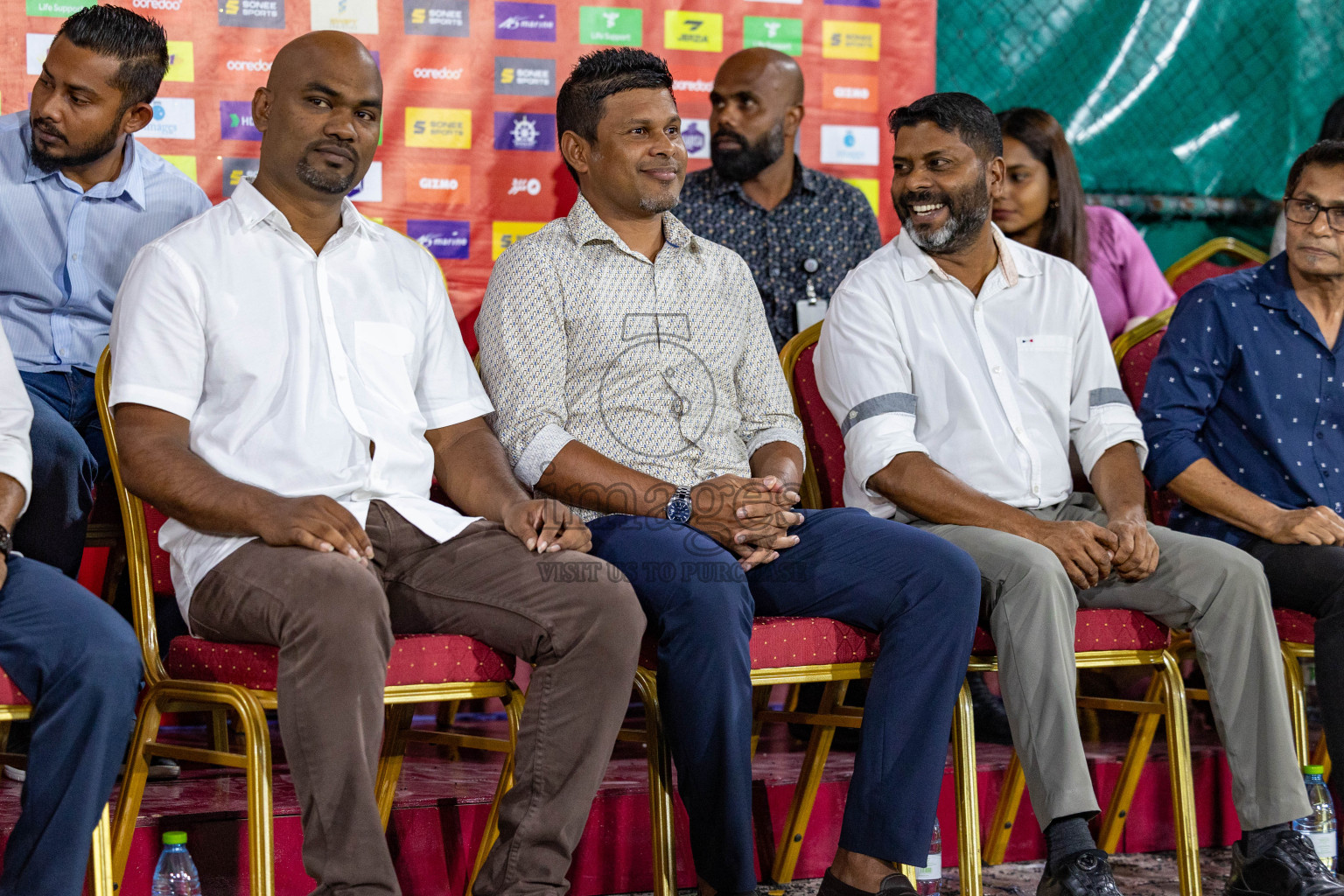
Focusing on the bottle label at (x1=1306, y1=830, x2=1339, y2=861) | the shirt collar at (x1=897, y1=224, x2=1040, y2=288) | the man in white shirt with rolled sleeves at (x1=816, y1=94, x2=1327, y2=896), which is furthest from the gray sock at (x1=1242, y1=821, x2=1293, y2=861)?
the shirt collar at (x1=897, y1=224, x2=1040, y2=288)

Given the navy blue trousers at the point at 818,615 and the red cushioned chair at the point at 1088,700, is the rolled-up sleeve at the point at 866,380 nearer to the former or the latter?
the red cushioned chair at the point at 1088,700

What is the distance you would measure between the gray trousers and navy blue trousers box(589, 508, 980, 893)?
5.2 inches

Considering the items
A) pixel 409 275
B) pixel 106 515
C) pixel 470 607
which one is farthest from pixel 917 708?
pixel 106 515

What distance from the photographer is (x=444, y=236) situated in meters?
3.60

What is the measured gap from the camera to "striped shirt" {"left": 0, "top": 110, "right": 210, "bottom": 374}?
279 centimetres

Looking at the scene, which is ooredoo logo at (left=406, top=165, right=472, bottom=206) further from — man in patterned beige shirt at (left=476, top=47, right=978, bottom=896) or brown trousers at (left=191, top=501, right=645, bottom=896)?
brown trousers at (left=191, top=501, right=645, bottom=896)

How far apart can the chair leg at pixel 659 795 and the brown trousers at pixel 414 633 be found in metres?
0.16

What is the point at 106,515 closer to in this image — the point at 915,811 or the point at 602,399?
the point at 602,399

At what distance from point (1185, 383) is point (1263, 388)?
166 millimetres

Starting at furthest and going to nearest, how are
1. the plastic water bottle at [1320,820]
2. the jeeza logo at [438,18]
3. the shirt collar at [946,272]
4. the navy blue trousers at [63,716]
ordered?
the jeeza logo at [438,18], the shirt collar at [946,272], the plastic water bottle at [1320,820], the navy blue trousers at [63,716]

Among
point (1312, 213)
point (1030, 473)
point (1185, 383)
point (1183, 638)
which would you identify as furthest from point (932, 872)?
point (1312, 213)

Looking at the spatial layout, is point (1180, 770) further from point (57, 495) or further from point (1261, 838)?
point (57, 495)

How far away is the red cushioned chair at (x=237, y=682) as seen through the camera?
207 centimetres

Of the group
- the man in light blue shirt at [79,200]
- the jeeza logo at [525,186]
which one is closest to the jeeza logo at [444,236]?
the jeeza logo at [525,186]
